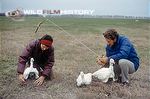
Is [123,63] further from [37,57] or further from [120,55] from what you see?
[37,57]

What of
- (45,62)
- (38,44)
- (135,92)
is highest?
(38,44)

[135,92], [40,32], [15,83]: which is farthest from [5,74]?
[40,32]

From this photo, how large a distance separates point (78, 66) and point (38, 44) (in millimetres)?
1201

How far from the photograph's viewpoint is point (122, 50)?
3729 mm

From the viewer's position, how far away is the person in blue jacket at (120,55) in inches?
146

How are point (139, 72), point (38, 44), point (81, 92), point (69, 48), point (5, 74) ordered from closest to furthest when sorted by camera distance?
point (81, 92) < point (38, 44) < point (5, 74) < point (139, 72) < point (69, 48)

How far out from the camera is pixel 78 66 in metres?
4.82

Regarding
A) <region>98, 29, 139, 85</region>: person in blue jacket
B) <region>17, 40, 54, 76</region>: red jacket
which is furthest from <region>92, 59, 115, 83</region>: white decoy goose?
<region>17, 40, 54, 76</region>: red jacket

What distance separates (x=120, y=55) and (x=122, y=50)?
0.07m

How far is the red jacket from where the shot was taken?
375 cm

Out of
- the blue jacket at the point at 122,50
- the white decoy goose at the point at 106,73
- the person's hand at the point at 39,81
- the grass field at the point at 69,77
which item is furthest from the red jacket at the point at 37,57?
the blue jacket at the point at 122,50

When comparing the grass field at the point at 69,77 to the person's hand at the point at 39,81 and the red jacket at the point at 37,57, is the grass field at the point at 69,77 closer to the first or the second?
the person's hand at the point at 39,81

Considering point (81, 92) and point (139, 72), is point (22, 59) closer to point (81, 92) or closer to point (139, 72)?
point (81, 92)

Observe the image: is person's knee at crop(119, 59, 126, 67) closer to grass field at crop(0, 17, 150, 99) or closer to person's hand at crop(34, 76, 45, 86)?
grass field at crop(0, 17, 150, 99)
